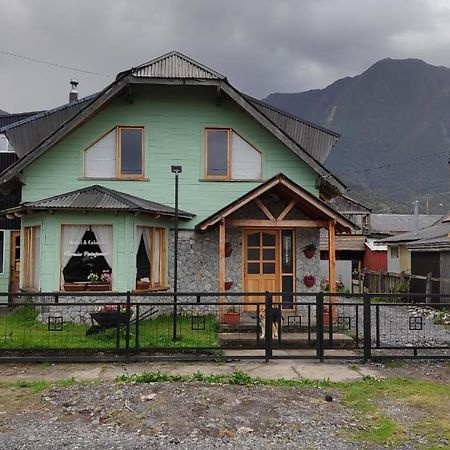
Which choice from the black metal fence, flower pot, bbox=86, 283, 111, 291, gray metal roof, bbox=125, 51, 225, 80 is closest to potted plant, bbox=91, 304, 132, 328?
the black metal fence

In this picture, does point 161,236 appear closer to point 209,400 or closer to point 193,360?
point 193,360

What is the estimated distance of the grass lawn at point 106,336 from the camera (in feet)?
29.7

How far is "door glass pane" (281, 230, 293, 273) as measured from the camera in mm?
14039

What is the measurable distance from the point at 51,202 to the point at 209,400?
7.42 m

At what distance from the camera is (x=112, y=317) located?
8938 mm

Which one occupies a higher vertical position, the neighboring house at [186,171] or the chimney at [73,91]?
the chimney at [73,91]

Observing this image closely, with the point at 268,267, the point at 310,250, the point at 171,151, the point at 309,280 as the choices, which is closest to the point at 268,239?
the point at 268,267

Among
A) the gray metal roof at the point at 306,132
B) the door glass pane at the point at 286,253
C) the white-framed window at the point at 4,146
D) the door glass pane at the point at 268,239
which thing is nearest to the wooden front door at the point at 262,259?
the door glass pane at the point at 268,239

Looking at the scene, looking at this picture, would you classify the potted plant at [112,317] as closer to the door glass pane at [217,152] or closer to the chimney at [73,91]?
the door glass pane at [217,152]

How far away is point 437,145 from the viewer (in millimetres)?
157125

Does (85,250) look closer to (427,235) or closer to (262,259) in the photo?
(262,259)

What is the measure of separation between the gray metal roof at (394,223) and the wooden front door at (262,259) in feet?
106

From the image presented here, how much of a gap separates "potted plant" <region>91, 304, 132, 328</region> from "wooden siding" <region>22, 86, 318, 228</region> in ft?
16.7

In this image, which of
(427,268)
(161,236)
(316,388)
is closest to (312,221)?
(161,236)
